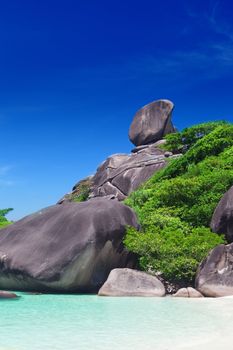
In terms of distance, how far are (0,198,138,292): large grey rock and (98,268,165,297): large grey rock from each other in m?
0.83

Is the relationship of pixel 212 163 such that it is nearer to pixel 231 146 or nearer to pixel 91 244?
pixel 231 146

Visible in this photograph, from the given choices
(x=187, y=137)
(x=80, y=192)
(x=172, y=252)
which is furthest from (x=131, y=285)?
(x=80, y=192)

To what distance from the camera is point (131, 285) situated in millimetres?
11047

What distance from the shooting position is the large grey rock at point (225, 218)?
509 inches

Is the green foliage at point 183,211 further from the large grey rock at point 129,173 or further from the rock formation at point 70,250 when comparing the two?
the large grey rock at point 129,173

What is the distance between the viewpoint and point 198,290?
11.1 m

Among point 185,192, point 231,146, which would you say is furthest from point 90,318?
point 231,146

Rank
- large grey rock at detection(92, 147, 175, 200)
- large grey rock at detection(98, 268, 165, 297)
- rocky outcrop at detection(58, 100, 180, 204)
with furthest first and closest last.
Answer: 1. rocky outcrop at detection(58, 100, 180, 204)
2. large grey rock at detection(92, 147, 175, 200)
3. large grey rock at detection(98, 268, 165, 297)

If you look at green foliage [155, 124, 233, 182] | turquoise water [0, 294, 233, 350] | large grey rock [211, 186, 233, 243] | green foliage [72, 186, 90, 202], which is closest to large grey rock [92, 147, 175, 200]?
green foliage [72, 186, 90, 202]

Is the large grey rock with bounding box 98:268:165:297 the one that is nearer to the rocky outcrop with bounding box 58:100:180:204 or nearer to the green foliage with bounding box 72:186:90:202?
the rocky outcrop with bounding box 58:100:180:204

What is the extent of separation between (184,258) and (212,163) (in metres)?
9.05

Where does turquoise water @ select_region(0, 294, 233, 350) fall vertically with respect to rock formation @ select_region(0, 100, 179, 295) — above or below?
below

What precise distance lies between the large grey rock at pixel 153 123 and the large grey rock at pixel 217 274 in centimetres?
2110

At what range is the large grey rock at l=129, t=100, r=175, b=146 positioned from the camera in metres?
31.9
